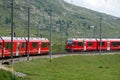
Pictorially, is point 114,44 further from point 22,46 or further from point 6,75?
point 6,75

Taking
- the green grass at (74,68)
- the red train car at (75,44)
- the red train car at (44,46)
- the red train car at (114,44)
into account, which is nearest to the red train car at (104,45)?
the red train car at (114,44)

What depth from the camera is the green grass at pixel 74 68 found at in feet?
189

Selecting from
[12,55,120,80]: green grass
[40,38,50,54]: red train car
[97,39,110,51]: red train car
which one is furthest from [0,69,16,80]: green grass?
[97,39,110,51]: red train car

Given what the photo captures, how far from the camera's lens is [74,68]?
72125 millimetres

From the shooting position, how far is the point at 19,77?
1977 inches

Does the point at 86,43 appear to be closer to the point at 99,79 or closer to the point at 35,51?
the point at 35,51

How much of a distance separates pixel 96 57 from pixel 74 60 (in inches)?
391

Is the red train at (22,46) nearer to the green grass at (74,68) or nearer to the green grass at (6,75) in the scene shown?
the green grass at (74,68)

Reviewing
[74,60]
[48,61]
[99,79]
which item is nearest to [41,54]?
[74,60]

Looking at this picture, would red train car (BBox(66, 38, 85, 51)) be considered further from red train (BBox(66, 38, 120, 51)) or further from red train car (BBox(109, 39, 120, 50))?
red train car (BBox(109, 39, 120, 50))

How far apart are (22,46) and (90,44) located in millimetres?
36597

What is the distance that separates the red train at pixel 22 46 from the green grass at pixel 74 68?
505 centimetres

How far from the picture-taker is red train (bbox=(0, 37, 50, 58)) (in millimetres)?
72925

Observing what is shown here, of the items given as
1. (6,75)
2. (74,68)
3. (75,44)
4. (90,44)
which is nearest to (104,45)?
(90,44)
